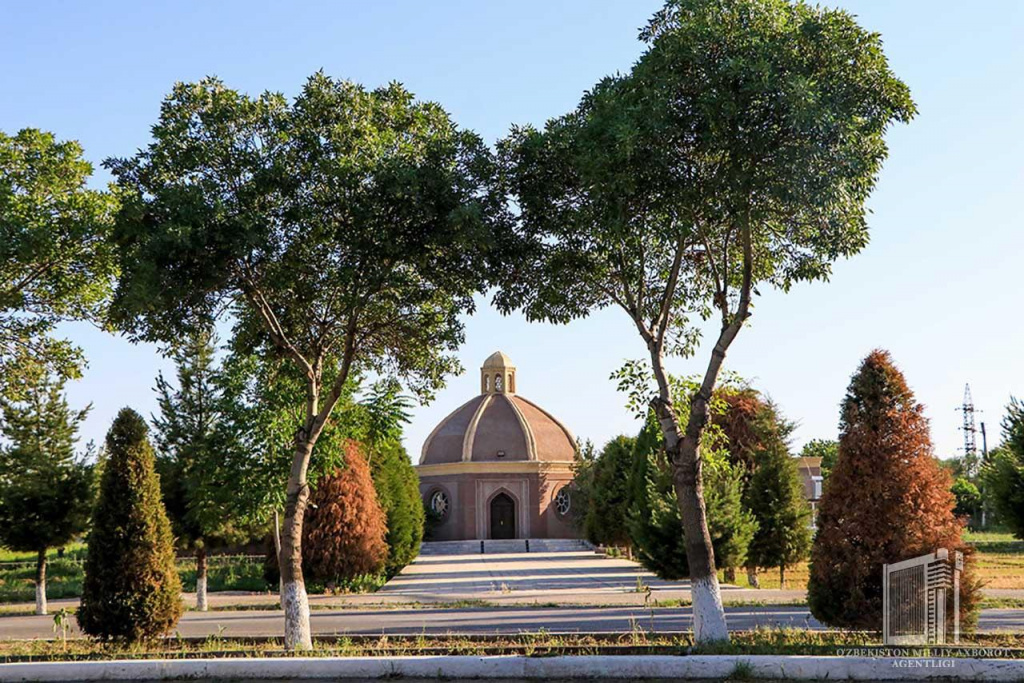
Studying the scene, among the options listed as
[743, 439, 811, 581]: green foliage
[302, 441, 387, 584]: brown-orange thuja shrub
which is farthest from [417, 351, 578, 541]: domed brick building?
[743, 439, 811, 581]: green foliage

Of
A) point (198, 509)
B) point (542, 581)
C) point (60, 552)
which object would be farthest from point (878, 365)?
point (60, 552)

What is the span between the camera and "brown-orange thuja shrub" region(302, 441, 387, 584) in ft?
85.8

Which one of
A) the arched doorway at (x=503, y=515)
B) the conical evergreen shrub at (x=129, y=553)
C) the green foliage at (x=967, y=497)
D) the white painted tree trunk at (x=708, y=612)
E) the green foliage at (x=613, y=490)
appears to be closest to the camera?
the white painted tree trunk at (x=708, y=612)

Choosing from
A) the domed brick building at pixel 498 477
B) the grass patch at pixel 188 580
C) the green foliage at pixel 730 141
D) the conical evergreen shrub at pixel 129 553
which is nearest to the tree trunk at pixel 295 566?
the conical evergreen shrub at pixel 129 553

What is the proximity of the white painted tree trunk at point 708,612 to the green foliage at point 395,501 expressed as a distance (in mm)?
18390

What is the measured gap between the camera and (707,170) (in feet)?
37.1

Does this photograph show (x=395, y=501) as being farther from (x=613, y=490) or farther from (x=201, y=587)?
(x=201, y=587)

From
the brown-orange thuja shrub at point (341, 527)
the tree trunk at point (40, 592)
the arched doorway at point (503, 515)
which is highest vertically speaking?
the brown-orange thuja shrub at point (341, 527)

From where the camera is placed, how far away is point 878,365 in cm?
1231

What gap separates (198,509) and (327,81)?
47.0ft

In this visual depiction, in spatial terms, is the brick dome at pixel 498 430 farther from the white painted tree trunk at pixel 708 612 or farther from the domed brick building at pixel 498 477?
the white painted tree trunk at pixel 708 612

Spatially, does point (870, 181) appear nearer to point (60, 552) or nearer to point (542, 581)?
point (542, 581)

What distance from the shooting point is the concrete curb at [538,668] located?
368 inches

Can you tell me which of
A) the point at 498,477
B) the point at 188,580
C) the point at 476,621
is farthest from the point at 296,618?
the point at 498,477
